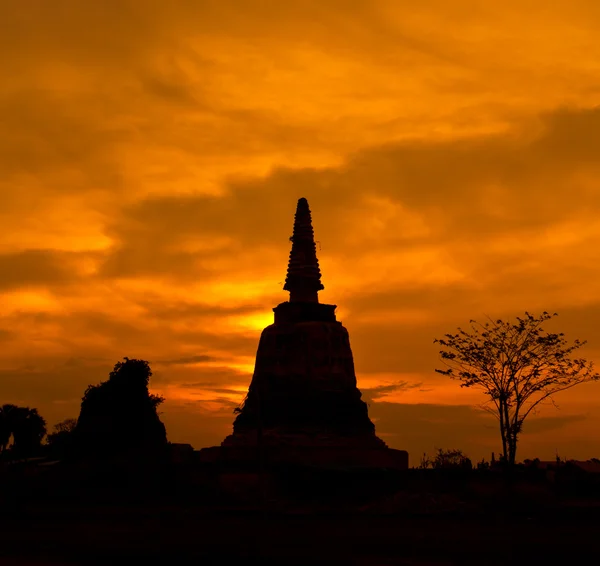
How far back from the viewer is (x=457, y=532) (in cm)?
3478

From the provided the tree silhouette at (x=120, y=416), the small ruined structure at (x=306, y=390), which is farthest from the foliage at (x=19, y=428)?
the small ruined structure at (x=306, y=390)

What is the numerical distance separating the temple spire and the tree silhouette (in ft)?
45.5

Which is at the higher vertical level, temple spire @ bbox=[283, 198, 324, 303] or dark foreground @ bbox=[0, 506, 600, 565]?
temple spire @ bbox=[283, 198, 324, 303]

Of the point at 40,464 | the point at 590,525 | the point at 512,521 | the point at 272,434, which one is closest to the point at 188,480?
the point at 272,434

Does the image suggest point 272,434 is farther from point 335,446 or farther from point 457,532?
point 457,532

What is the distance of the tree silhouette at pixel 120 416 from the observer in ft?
213

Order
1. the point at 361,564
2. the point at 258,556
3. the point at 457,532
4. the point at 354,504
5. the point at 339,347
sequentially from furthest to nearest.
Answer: the point at 339,347 → the point at 354,504 → the point at 457,532 → the point at 258,556 → the point at 361,564

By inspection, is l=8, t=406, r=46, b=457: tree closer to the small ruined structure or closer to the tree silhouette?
the tree silhouette

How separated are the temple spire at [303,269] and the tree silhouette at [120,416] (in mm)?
13861

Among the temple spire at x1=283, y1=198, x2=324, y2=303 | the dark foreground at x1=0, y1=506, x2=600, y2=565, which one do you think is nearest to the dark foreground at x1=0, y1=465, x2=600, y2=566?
the dark foreground at x1=0, y1=506, x2=600, y2=565

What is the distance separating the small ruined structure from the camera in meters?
57.8

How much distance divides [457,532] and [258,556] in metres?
10.9

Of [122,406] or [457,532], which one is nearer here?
[457,532]

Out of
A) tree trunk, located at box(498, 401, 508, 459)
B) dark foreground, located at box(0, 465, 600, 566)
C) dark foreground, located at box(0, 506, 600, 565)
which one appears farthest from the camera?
tree trunk, located at box(498, 401, 508, 459)
